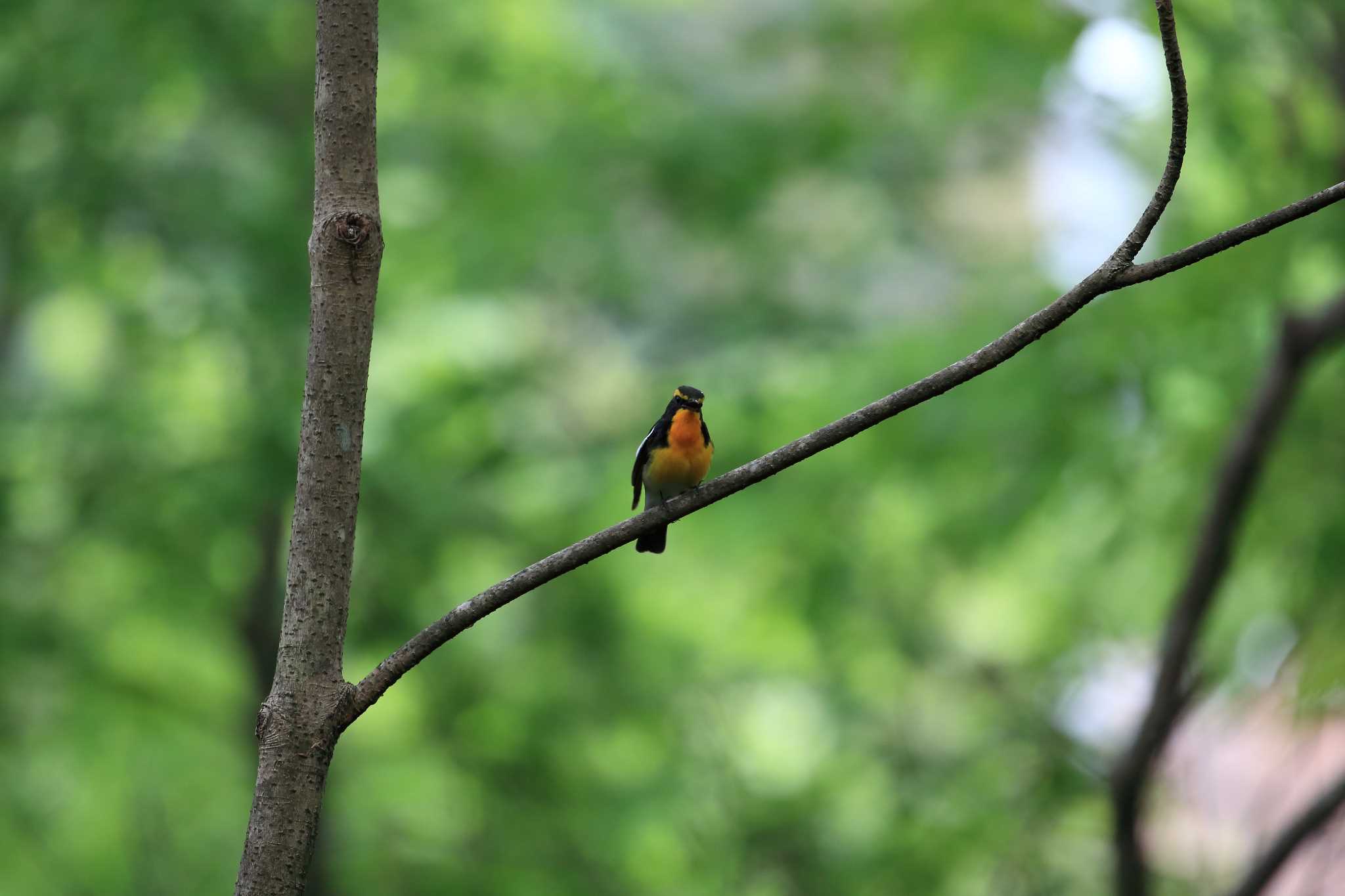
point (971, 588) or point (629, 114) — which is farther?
point (971, 588)

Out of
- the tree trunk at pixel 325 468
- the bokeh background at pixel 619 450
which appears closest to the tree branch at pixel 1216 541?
the bokeh background at pixel 619 450

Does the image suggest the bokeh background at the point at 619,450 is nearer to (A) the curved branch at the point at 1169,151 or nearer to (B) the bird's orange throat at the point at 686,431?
(B) the bird's orange throat at the point at 686,431

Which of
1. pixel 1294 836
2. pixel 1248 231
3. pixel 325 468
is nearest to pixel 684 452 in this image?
Result: pixel 325 468

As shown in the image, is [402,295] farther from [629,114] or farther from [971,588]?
[971,588]

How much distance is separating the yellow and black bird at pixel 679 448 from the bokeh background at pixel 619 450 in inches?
84.6

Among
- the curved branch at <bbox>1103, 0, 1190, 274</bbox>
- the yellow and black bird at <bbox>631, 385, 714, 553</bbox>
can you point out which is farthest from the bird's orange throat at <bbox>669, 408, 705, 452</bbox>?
the curved branch at <bbox>1103, 0, 1190, 274</bbox>

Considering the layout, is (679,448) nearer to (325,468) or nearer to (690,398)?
(690,398)

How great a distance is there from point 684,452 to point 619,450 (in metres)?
2.84

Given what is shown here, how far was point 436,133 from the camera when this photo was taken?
7.73m

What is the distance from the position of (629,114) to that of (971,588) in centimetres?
413

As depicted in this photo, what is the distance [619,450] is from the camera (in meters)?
6.97

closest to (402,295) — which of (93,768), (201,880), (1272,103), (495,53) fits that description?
(495,53)

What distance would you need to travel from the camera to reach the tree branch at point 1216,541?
4461 mm

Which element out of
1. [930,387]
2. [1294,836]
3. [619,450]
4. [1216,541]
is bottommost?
[1294,836]
